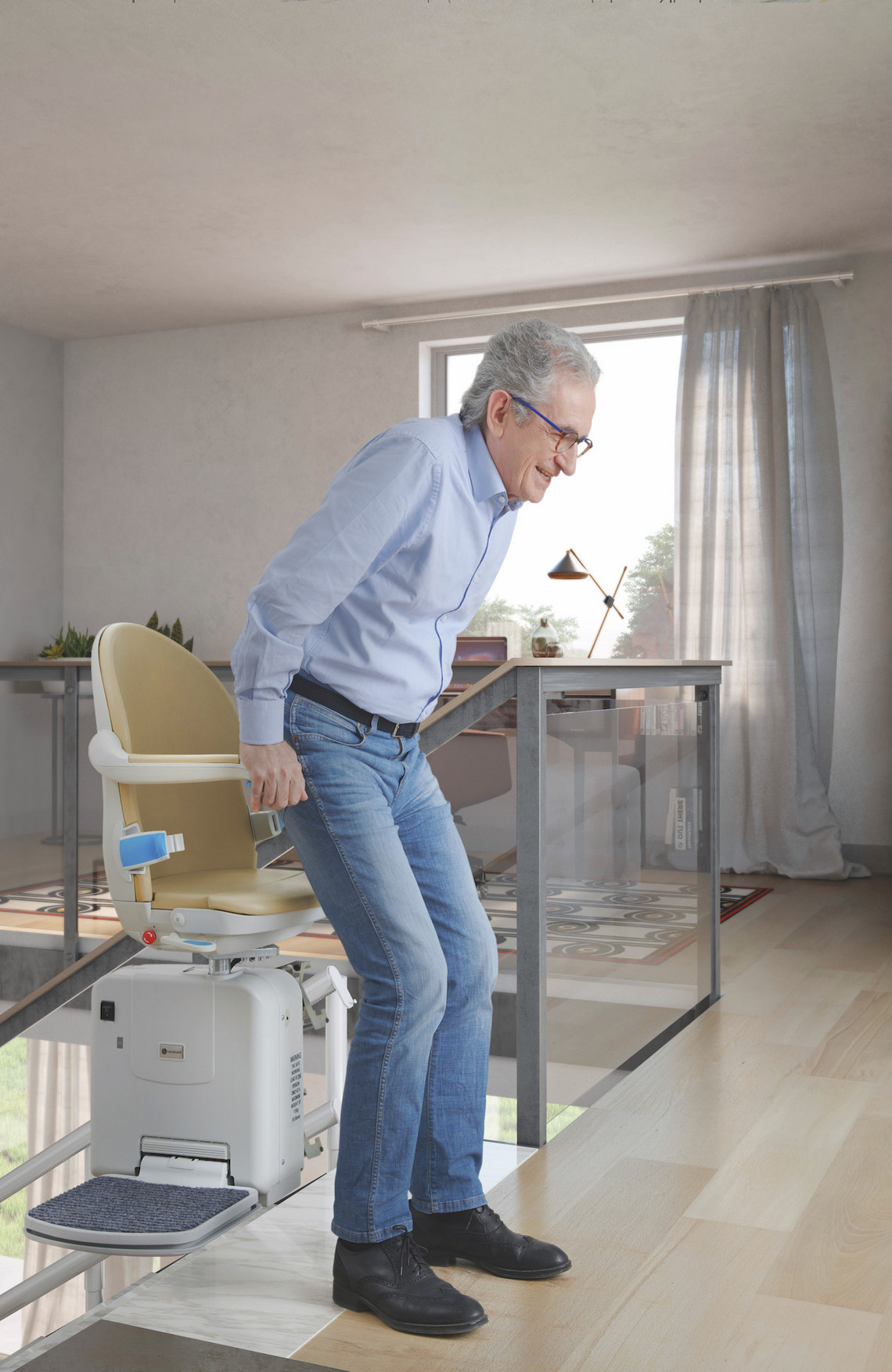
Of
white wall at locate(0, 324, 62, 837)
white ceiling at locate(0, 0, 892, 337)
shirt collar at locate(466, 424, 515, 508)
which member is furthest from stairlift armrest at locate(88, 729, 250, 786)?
white wall at locate(0, 324, 62, 837)

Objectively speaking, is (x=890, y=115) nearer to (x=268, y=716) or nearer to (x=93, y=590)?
(x=268, y=716)

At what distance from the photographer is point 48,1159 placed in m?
2.29

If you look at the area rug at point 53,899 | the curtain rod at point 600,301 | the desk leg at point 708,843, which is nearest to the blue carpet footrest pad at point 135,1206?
the desk leg at point 708,843

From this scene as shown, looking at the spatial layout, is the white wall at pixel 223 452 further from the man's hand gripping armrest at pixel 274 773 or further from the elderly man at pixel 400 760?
the man's hand gripping armrest at pixel 274 773

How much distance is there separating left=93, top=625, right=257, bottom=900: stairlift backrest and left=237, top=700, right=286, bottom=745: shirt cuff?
385 millimetres

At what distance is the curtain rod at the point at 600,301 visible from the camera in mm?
5445

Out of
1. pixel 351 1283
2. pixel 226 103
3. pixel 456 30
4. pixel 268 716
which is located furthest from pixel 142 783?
pixel 226 103

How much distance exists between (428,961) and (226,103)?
3.56 metres

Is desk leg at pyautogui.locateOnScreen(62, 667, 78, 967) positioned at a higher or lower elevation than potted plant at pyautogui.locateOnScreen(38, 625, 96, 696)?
lower

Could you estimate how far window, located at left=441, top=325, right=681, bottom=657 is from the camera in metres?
6.05

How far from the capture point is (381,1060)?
57.4 inches

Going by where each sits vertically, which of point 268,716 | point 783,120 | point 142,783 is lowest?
point 142,783

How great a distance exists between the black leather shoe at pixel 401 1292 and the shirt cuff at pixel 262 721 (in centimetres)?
63

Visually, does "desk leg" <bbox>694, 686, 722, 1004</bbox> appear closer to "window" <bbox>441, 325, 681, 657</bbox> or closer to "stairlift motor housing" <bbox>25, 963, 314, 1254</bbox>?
"stairlift motor housing" <bbox>25, 963, 314, 1254</bbox>
